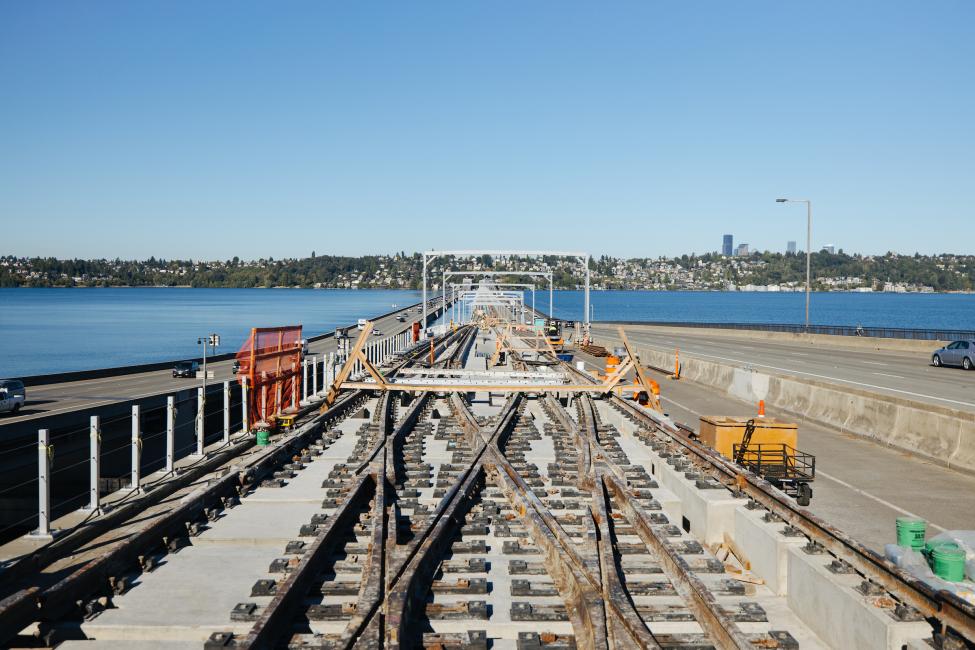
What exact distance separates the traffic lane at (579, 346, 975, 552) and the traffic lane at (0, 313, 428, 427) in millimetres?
25840

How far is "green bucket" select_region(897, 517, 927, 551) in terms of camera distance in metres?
9.99

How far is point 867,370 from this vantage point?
39.2 meters

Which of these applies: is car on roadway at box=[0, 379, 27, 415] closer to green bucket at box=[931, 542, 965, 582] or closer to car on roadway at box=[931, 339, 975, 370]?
green bucket at box=[931, 542, 965, 582]

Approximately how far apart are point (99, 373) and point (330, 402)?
36835 millimetres

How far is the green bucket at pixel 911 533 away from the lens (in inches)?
393

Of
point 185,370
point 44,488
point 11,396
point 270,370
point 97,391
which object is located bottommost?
point 97,391

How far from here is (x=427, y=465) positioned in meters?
13.4

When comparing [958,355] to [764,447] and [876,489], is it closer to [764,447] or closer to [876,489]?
[876,489]

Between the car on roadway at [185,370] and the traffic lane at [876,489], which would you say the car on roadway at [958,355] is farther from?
the car on roadway at [185,370]

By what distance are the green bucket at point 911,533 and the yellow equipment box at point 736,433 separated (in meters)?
5.08

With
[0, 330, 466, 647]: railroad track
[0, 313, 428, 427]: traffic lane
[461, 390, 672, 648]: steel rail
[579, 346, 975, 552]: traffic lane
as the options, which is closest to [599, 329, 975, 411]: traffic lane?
[579, 346, 975, 552]: traffic lane

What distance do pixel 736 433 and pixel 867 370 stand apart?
87.7 ft

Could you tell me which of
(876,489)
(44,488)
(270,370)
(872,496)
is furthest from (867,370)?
(44,488)

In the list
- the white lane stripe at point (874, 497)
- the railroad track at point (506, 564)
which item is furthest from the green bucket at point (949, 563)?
the white lane stripe at point (874, 497)
